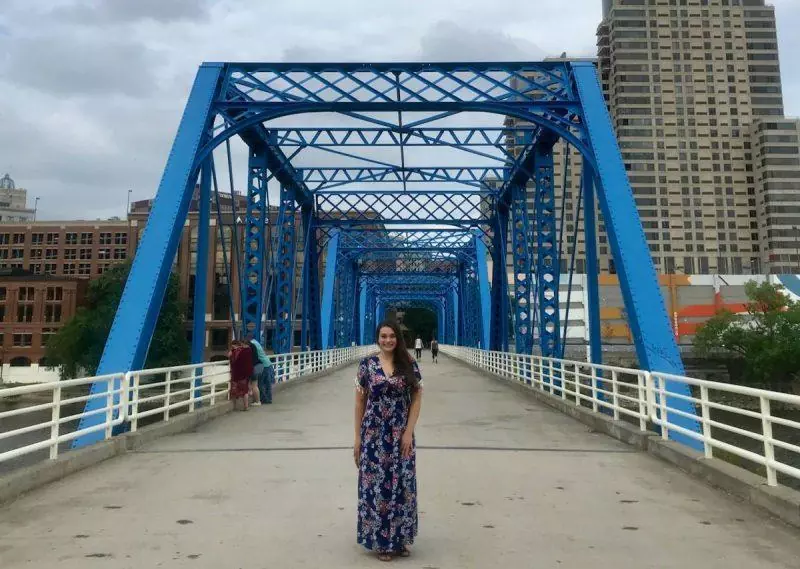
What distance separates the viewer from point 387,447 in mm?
4312

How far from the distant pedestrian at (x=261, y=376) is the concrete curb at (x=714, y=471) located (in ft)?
21.6

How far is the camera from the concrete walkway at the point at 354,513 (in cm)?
434

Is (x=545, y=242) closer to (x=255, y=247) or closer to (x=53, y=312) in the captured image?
(x=255, y=247)

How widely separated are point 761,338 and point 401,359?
55752mm

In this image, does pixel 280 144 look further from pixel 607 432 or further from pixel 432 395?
pixel 607 432

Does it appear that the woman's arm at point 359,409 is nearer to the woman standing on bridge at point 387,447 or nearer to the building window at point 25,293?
the woman standing on bridge at point 387,447

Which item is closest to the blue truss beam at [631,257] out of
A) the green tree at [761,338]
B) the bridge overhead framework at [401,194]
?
the bridge overhead framework at [401,194]

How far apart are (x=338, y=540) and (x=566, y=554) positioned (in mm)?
1536

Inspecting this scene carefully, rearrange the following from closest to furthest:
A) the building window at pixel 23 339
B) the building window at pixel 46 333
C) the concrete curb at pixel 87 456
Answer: the concrete curb at pixel 87 456 → the building window at pixel 46 333 → the building window at pixel 23 339

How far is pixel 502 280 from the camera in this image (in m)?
30.9

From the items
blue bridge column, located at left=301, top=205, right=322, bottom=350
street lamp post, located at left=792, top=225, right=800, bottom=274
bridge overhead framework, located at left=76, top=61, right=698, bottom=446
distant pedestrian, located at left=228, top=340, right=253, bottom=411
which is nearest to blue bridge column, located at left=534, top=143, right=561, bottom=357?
bridge overhead framework, located at left=76, top=61, right=698, bottom=446

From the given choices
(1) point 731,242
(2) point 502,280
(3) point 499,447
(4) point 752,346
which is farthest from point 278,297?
(1) point 731,242

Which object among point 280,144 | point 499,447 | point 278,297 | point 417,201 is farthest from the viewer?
point 417,201

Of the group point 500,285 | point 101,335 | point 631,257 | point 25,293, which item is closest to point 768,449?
point 631,257
